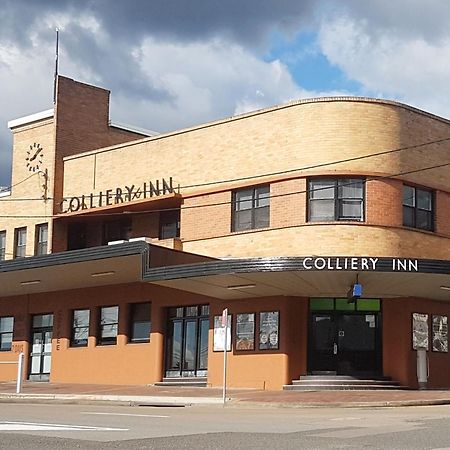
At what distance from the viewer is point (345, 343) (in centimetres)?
2948

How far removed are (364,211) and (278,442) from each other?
17068 millimetres

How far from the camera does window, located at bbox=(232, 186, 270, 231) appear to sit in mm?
30047

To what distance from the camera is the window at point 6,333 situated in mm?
38500

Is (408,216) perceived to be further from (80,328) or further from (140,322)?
(80,328)

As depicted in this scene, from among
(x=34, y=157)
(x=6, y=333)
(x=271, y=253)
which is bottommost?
(x=6, y=333)

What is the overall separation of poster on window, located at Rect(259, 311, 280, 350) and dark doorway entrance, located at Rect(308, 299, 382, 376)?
116cm

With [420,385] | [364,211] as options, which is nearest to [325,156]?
[364,211]

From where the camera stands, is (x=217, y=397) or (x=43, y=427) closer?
(x=43, y=427)

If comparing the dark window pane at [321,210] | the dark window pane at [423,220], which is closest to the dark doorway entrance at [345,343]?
the dark window pane at [321,210]

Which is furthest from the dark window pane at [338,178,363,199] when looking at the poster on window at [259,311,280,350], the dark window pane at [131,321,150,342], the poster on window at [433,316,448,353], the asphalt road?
the asphalt road

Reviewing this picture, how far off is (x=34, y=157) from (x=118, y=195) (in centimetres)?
569

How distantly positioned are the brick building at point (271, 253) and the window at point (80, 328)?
4.3 inches

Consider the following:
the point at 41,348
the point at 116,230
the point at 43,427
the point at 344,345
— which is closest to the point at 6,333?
the point at 41,348

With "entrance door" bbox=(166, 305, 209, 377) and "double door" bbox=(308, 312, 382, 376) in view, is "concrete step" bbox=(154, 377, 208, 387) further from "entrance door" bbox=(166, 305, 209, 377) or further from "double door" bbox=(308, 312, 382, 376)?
"double door" bbox=(308, 312, 382, 376)
